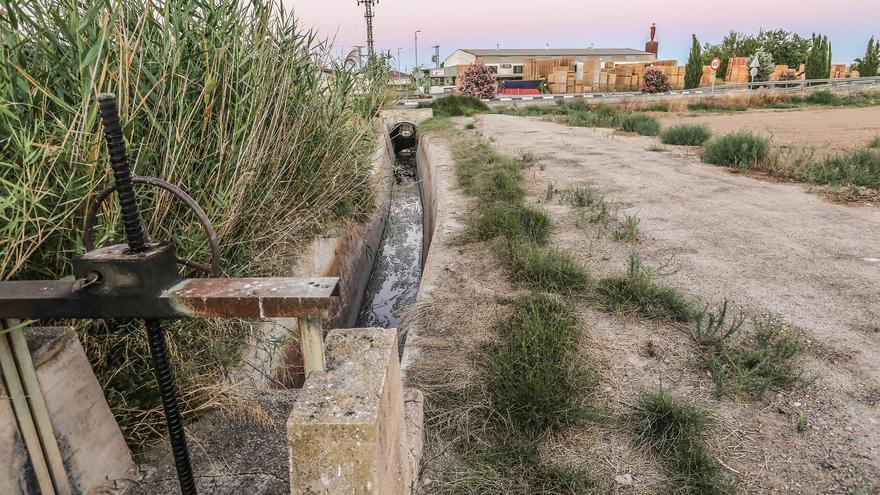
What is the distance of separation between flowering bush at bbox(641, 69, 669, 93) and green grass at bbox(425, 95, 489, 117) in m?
17.8

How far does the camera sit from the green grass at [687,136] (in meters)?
11.9

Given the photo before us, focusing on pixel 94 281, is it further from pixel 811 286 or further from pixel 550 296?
pixel 811 286

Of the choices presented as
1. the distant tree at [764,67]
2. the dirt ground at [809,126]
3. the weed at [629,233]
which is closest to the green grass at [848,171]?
the dirt ground at [809,126]

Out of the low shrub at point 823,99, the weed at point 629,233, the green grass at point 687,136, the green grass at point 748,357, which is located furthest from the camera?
the low shrub at point 823,99

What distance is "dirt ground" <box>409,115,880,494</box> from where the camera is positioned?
7.70 ft

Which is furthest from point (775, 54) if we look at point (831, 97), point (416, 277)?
point (416, 277)

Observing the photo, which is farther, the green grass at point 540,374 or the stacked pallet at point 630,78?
the stacked pallet at point 630,78

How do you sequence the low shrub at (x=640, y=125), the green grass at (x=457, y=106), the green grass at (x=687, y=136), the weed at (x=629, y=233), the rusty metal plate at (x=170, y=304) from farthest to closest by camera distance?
1. the green grass at (x=457, y=106)
2. the low shrub at (x=640, y=125)
3. the green grass at (x=687, y=136)
4. the weed at (x=629, y=233)
5. the rusty metal plate at (x=170, y=304)

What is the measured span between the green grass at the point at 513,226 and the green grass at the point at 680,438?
2.66 m

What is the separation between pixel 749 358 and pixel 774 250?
2374 mm

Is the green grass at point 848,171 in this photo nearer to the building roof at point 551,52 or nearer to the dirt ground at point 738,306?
the dirt ground at point 738,306

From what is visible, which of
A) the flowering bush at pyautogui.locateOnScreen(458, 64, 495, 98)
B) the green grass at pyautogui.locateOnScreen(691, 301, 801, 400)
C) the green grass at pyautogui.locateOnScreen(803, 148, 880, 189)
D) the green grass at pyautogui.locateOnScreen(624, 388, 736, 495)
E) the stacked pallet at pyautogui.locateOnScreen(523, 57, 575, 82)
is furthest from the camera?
the stacked pallet at pyautogui.locateOnScreen(523, 57, 575, 82)

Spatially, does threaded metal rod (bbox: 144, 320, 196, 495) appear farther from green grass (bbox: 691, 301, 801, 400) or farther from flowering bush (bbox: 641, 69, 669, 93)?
flowering bush (bbox: 641, 69, 669, 93)

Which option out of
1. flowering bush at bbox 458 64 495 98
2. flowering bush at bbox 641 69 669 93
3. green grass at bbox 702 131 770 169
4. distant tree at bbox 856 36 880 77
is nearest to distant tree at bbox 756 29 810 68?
distant tree at bbox 856 36 880 77
